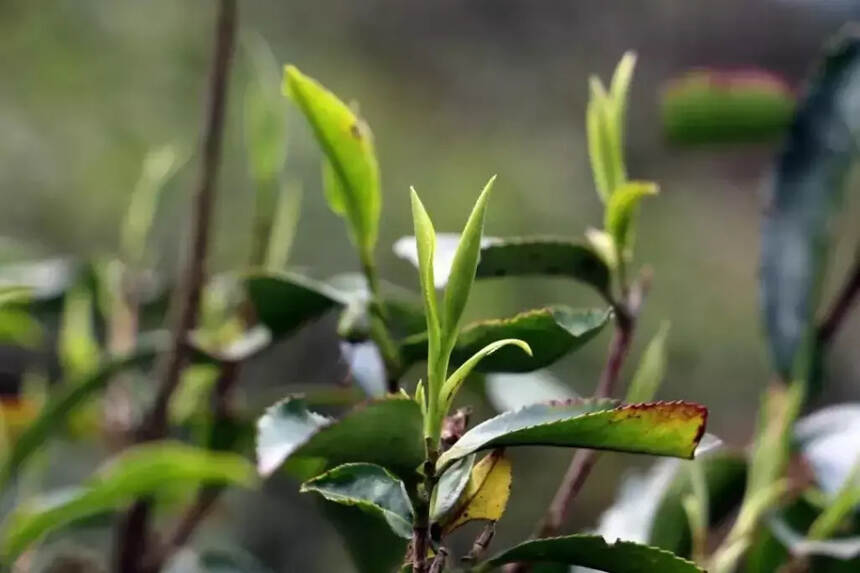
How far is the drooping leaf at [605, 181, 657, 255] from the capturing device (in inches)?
12.6

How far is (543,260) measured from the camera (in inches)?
13.4

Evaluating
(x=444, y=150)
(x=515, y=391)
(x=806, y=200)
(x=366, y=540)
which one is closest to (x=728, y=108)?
(x=806, y=200)

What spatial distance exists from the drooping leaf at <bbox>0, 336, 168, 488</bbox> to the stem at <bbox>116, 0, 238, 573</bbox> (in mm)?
16

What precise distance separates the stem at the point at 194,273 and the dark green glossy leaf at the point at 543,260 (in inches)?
5.6

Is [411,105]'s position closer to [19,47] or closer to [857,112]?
[19,47]

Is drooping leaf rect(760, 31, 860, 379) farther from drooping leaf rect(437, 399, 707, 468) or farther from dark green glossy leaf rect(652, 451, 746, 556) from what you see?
drooping leaf rect(437, 399, 707, 468)

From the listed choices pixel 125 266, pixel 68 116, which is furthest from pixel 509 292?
pixel 125 266

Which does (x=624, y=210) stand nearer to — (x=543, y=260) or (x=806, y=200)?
(x=543, y=260)

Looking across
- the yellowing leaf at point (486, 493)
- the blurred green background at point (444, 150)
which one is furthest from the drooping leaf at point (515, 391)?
the blurred green background at point (444, 150)

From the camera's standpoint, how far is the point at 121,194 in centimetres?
144

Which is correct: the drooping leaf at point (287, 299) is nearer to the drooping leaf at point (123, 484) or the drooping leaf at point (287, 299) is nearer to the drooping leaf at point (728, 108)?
the drooping leaf at point (123, 484)

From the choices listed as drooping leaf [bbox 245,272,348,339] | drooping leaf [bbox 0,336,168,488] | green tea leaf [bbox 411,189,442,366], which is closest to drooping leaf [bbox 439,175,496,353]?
green tea leaf [bbox 411,189,442,366]

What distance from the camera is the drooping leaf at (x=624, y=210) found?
320 mm

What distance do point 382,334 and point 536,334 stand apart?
0.24 ft
